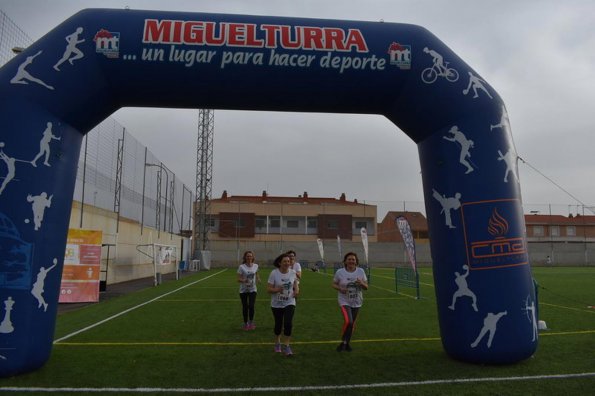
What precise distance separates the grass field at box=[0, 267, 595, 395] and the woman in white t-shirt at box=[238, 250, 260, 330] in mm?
306

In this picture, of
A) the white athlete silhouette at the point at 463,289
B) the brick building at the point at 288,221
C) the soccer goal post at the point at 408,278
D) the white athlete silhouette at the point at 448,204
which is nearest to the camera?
the white athlete silhouette at the point at 463,289

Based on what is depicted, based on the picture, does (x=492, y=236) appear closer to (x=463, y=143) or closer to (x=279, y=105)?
(x=463, y=143)

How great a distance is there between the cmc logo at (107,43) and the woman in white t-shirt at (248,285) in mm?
4834

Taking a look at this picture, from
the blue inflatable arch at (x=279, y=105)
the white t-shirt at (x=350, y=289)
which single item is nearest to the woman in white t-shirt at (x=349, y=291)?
the white t-shirt at (x=350, y=289)

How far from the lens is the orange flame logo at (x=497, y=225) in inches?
247

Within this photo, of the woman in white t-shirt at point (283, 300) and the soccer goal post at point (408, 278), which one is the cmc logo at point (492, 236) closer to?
the woman in white t-shirt at point (283, 300)

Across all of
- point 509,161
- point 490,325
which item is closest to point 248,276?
point 490,325

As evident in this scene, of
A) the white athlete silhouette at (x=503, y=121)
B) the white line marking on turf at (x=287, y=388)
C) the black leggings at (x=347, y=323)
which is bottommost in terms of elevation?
the white line marking on turf at (x=287, y=388)

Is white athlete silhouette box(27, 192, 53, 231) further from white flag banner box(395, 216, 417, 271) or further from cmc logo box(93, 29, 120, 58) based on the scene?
white flag banner box(395, 216, 417, 271)

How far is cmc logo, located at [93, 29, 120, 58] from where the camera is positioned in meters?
6.19

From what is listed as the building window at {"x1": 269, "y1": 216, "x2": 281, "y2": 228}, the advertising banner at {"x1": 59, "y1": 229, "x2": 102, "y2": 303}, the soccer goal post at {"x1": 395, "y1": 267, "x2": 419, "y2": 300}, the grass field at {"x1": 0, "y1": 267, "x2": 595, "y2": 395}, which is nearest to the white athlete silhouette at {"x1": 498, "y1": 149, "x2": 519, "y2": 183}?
the grass field at {"x1": 0, "y1": 267, "x2": 595, "y2": 395}

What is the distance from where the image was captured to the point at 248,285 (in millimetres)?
9656

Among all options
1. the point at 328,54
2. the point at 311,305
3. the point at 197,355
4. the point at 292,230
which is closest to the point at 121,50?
the point at 328,54

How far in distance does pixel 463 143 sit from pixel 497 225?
1.22 meters
